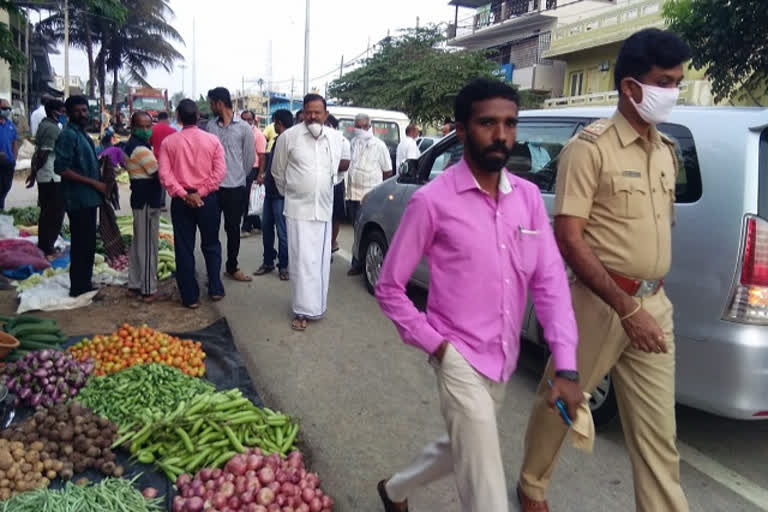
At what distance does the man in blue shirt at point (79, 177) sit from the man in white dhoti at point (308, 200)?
72.2 inches

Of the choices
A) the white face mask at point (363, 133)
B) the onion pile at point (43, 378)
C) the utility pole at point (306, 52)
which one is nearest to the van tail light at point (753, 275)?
the onion pile at point (43, 378)

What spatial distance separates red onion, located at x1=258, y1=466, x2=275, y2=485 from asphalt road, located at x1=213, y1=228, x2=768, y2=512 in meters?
0.38

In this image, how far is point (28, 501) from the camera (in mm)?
2678

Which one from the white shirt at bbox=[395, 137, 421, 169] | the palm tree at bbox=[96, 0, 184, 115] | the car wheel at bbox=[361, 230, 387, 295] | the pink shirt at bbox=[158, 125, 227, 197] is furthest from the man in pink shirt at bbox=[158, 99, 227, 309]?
the palm tree at bbox=[96, 0, 184, 115]

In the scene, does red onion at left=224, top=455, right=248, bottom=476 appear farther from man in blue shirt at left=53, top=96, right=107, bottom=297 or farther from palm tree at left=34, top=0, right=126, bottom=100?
palm tree at left=34, top=0, right=126, bottom=100

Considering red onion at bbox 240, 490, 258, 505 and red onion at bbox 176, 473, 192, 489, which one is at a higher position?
red onion at bbox 240, 490, 258, 505

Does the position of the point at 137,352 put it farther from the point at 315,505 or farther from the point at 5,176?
the point at 5,176

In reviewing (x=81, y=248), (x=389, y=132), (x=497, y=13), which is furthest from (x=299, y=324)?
(x=497, y=13)

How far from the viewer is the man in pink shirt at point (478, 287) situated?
2.15m

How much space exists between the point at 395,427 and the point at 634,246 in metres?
1.99

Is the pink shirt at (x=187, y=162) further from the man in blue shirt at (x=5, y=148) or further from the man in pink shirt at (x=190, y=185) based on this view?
the man in blue shirt at (x=5, y=148)

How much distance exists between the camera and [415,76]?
27281 millimetres

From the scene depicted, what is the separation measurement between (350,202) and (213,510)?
675cm

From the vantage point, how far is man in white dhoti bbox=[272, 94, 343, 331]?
5.61 m
